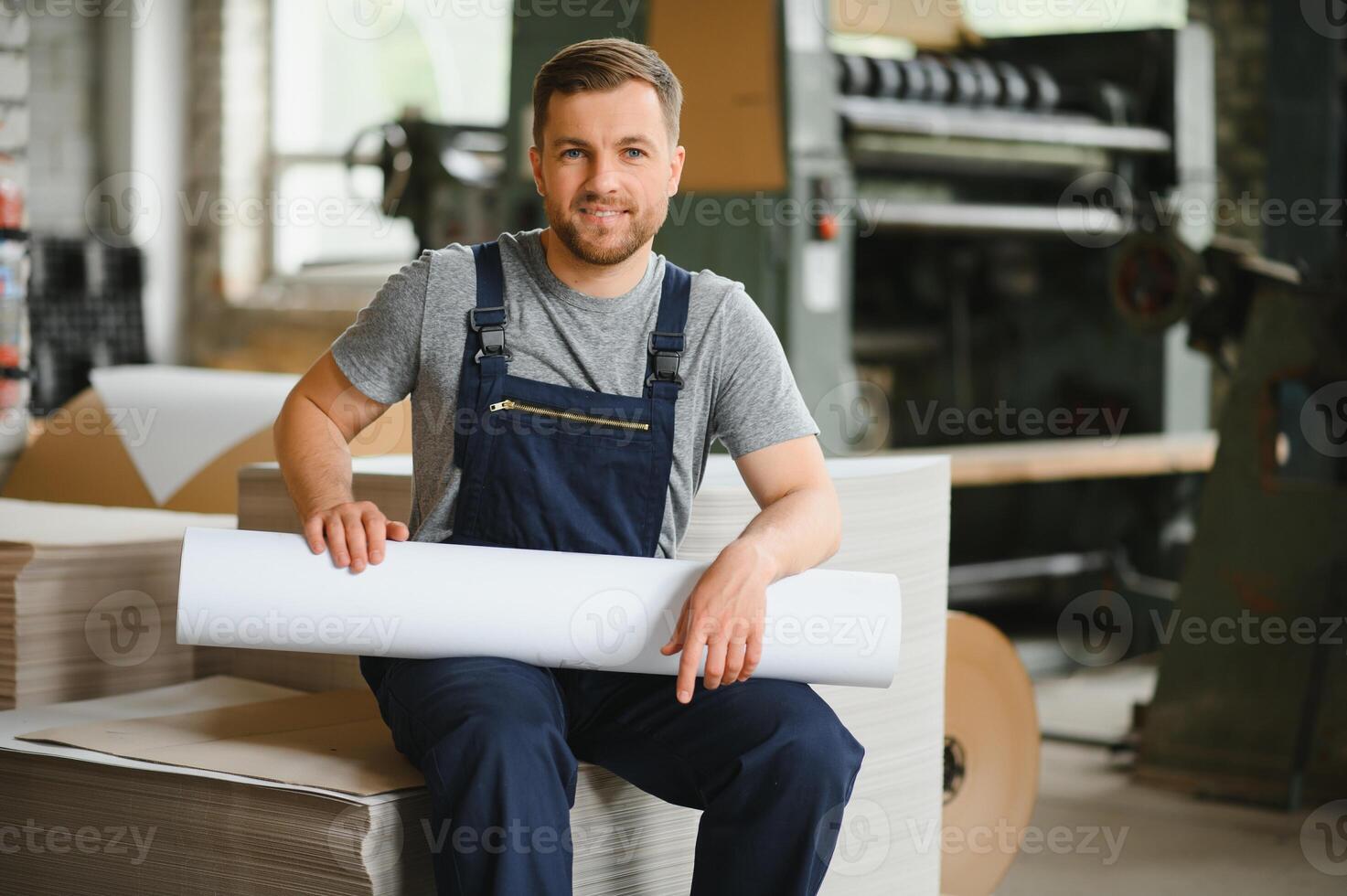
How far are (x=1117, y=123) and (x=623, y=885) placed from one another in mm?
3979

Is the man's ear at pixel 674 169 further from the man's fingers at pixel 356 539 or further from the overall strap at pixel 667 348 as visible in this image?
the man's fingers at pixel 356 539

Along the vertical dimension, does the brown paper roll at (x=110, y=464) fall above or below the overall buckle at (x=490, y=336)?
below

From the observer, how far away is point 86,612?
2.32 metres

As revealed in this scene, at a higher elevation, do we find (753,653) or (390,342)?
(390,342)

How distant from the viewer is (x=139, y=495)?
10.6ft

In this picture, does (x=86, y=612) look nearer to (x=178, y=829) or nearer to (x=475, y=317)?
(x=178, y=829)

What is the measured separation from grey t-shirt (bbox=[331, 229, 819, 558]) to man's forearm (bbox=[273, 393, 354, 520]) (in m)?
0.08

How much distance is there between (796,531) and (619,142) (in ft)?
1.77

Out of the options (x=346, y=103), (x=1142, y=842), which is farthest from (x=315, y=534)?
(x=346, y=103)

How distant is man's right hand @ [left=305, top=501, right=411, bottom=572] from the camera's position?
1.77 m

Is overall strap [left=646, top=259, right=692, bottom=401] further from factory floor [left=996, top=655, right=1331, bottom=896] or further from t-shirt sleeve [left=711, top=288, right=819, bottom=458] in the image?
factory floor [left=996, top=655, right=1331, bottom=896]

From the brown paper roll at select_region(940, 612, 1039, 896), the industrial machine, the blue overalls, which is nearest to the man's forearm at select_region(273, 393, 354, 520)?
the blue overalls

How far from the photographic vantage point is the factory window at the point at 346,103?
764 centimetres

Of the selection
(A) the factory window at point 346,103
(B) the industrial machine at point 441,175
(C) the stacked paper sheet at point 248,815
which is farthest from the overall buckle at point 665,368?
(A) the factory window at point 346,103
